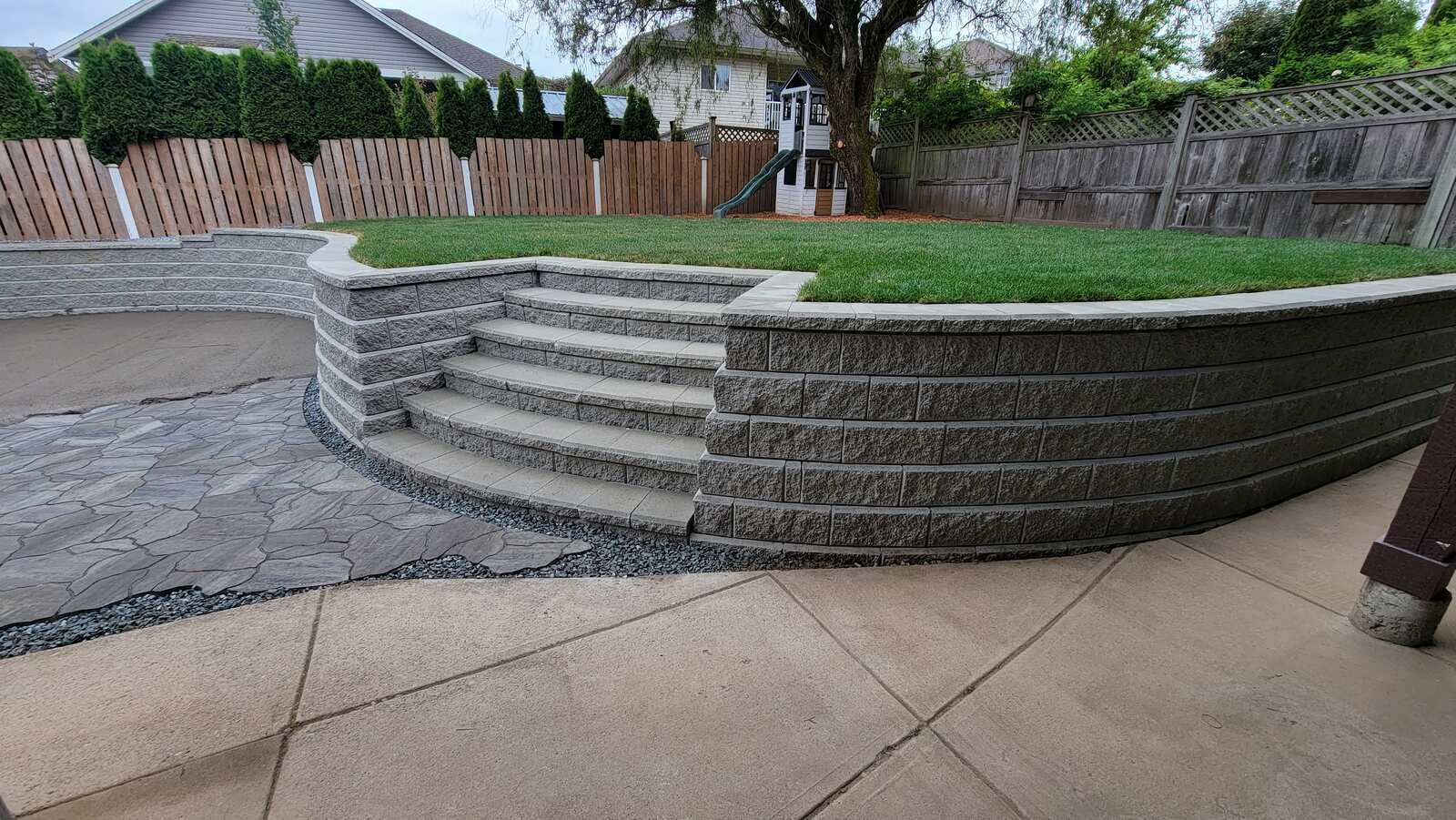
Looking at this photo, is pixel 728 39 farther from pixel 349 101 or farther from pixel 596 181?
pixel 349 101

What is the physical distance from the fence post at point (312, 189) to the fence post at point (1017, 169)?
1163 cm

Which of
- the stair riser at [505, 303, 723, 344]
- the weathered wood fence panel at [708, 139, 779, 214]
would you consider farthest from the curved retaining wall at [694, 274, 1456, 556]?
the weathered wood fence panel at [708, 139, 779, 214]

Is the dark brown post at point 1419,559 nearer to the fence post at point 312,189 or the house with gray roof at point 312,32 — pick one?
the fence post at point 312,189

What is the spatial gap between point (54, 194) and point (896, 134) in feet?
46.6

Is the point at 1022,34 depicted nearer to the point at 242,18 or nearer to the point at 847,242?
the point at 847,242

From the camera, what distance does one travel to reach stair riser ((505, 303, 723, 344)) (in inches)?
139

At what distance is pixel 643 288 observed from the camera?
4004 mm

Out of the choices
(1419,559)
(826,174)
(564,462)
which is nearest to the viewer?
(1419,559)

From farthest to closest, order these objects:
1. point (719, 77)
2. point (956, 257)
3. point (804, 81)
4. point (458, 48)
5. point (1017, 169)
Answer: point (719, 77)
point (458, 48)
point (804, 81)
point (1017, 169)
point (956, 257)

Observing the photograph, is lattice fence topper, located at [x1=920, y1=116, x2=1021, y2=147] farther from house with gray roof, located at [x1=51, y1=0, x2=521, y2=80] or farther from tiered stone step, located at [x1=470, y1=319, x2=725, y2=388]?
house with gray roof, located at [x1=51, y1=0, x2=521, y2=80]

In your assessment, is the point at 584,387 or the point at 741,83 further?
the point at 741,83

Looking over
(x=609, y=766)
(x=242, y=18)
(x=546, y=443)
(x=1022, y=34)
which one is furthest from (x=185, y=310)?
(x=242, y=18)

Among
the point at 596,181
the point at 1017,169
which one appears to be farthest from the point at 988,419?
the point at 596,181

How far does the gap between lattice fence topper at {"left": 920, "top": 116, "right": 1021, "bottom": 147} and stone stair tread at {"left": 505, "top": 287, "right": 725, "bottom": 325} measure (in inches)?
387
